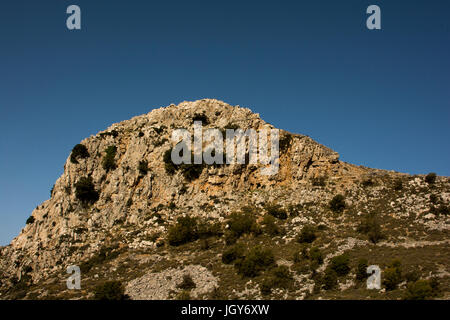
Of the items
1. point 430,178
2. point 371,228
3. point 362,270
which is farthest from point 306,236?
point 430,178

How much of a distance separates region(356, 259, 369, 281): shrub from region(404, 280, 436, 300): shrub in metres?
5.23

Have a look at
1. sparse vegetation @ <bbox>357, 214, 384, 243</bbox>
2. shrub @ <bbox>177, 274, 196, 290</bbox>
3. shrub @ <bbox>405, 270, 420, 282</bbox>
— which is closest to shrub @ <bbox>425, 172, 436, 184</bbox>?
sparse vegetation @ <bbox>357, 214, 384, 243</bbox>

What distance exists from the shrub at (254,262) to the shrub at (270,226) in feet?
19.7

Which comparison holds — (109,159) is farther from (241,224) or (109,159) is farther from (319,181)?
(319,181)

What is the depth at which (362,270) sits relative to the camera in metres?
28.1

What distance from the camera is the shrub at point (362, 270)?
27656 mm

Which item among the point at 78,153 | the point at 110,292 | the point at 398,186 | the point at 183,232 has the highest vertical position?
the point at 78,153

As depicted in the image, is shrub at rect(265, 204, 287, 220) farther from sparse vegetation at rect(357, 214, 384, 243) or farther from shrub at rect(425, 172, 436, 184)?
shrub at rect(425, 172, 436, 184)

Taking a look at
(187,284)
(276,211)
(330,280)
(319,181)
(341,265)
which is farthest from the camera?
(319,181)

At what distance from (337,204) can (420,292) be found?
75.2 feet

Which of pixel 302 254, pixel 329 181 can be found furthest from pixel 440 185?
pixel 302 254

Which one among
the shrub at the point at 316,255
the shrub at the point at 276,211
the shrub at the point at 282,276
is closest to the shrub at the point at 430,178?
the shrub at the point at 276,211

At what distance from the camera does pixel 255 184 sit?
5166 centimetres

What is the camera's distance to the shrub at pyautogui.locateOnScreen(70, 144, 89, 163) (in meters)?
53.7
